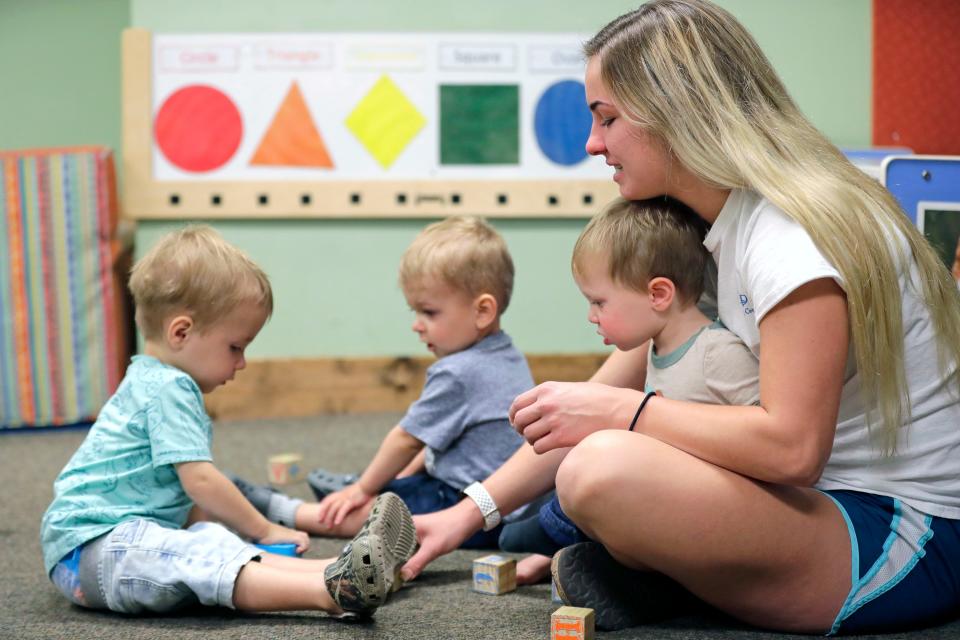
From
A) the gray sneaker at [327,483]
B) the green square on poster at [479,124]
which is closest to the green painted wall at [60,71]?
the green square on poster at [479,124]

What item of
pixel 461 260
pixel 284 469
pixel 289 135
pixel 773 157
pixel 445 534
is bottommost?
pixel 284 469

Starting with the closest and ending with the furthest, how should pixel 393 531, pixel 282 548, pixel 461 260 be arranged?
1. pixel 393 531
2. pixel 282 548
3. pixel 461 260

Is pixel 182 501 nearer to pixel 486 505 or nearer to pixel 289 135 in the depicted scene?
pixel 486 505

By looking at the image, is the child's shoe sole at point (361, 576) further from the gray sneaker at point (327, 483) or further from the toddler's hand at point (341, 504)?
the gray sneaker at point (327, 483)

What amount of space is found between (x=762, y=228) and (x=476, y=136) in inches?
76.1

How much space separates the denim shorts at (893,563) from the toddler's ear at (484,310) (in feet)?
2.15

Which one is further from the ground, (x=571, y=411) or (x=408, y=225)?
(x=408, y=225)

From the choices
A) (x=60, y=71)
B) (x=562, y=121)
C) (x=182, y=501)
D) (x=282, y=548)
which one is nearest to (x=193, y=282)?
(x=182, y=501)

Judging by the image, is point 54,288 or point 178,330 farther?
point 54,288

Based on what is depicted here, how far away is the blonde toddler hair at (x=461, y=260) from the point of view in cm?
153

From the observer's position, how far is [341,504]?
1567 millimetres

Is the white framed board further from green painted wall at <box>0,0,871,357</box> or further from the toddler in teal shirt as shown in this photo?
the toddler in teal shirt

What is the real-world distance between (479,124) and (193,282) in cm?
167

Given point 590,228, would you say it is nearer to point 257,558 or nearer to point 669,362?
point 669,362
